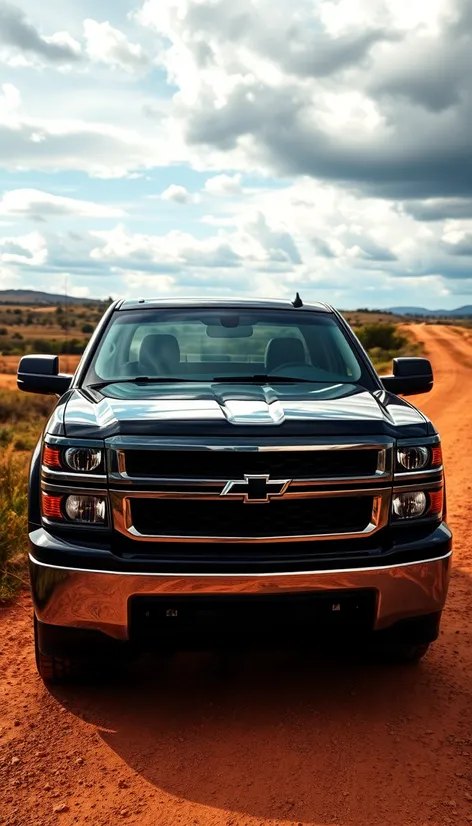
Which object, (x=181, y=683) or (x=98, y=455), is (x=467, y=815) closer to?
(x=181, y=683)

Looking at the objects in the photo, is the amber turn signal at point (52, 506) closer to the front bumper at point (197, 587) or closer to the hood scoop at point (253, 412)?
the front bumper at point (197, 587)

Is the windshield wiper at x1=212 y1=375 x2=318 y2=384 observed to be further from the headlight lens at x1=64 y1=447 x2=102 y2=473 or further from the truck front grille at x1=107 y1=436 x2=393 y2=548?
the headlight lens at x1=64 y1=447 x2=102 y2=473

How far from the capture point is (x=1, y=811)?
3199 mm

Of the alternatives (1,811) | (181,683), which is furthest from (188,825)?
(181,683)

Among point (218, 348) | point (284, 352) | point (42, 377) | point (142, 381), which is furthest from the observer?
point (218, 348)

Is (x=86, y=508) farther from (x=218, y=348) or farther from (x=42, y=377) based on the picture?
(x=218, y=348)

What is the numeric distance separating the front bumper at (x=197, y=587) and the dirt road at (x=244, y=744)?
1.55 ft

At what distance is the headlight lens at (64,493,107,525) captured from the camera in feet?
12.1

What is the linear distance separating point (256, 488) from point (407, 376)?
6.16 ft

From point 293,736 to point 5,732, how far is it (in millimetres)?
1219

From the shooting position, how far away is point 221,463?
12.1ft

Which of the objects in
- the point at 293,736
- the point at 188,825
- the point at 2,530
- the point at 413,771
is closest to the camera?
the point at 188,825

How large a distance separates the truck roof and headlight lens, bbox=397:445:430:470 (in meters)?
2.00

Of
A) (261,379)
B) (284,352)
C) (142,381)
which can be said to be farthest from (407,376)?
(142,381)
